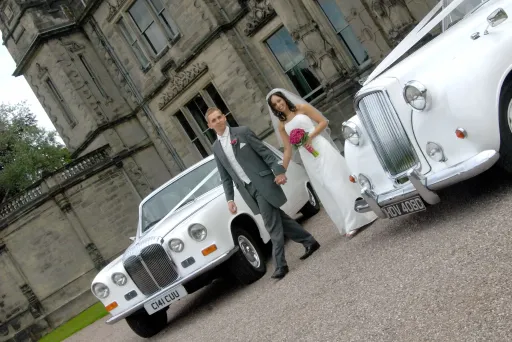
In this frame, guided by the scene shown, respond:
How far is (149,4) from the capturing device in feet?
65.3

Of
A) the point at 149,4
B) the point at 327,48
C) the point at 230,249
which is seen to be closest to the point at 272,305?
the point at 230,249

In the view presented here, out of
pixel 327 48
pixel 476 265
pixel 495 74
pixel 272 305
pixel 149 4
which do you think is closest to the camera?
pixel 476 265

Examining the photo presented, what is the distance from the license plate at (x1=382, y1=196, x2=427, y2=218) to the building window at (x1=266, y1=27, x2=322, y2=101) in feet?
37.7

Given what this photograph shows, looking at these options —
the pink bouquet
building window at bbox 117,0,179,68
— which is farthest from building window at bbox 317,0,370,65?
the pink bouquet

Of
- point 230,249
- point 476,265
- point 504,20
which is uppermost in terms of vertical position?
point 504,20

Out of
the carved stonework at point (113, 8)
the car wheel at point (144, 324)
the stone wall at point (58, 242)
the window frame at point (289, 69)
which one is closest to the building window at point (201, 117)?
the window frame at point (289, 69)

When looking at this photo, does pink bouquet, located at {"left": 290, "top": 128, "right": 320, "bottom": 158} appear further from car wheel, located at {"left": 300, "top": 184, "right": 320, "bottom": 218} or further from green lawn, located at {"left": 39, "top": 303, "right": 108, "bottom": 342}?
green lawn, located at {"left": 39, "top": 303, "right": 108, "bottom": 342}

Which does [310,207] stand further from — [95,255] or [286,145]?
[95,255]

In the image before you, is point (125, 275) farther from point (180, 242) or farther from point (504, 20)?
point (504, 20)

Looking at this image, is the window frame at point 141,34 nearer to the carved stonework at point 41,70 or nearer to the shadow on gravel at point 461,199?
the carved stonework at point 41,70

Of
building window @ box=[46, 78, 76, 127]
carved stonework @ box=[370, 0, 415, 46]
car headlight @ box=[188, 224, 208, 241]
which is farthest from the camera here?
building window @ box=[46, 78, 76, 127]

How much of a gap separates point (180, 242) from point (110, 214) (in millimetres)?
15591

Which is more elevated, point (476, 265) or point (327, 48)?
point (327, 48)

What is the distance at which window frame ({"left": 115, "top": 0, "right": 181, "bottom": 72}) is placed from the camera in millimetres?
19844
